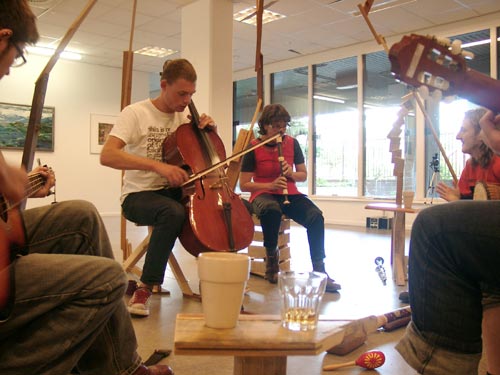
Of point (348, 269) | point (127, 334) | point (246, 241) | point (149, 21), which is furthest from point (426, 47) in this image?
point (149, 21)

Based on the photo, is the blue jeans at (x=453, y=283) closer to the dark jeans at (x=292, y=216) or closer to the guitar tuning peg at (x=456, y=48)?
the guitar tuning peg at (x=456, y=48)

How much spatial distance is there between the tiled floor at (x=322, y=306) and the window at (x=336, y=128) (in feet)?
11.7

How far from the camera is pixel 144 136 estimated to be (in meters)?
2.32

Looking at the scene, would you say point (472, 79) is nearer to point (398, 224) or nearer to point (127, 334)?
point (127, 334)

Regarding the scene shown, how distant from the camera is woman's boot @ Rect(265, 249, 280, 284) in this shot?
2881 mm

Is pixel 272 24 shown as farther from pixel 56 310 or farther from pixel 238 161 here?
pixel 56 310

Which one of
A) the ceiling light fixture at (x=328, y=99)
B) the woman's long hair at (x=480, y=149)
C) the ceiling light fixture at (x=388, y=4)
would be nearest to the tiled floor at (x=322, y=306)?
the woman's long hair at (x=480, y=149)

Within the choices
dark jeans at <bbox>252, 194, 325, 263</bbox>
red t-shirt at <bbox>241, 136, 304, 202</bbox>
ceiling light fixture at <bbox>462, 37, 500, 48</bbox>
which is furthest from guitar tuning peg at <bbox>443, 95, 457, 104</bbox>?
ceiling light fixture at <bbox>462, 37, 500, 48</bbox>

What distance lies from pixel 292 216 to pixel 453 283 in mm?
1890

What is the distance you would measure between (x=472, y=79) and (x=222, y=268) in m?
0.72

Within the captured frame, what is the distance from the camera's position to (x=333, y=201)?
7941mm

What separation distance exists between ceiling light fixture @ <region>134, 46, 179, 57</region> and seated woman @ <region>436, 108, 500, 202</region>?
6125mm

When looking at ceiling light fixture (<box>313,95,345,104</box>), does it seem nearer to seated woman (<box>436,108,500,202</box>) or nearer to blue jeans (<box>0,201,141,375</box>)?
seated woman (<box>436,108,500,202</box>)

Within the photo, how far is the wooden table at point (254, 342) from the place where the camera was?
835mm
